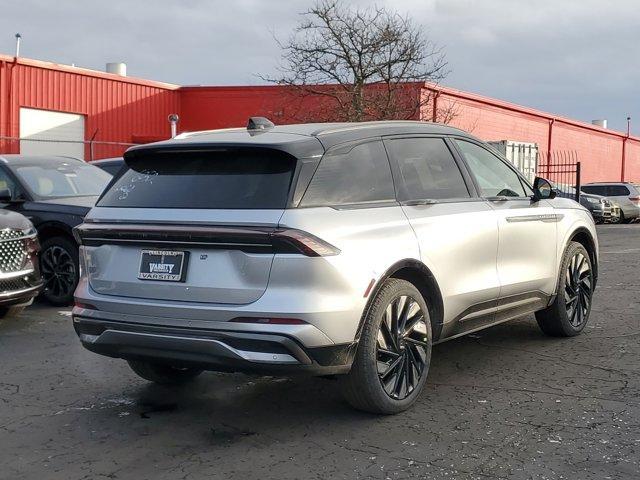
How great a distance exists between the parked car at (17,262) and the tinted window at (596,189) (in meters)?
25.6

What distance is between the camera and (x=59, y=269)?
8984mm

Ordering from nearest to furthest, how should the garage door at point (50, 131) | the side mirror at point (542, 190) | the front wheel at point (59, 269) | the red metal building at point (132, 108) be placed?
the side mirror at point (542, 190), the front wheel at point (59, 269), the garage door at point (50, 131), the red metal building at point (132, 108)

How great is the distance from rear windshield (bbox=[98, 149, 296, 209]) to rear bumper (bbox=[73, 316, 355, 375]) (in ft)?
2.32

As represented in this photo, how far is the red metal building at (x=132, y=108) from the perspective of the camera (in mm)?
24562

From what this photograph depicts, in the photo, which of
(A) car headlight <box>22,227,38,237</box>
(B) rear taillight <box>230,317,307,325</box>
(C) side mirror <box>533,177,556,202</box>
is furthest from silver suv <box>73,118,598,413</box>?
(A) car headlight <box>22,227,38,237</box>

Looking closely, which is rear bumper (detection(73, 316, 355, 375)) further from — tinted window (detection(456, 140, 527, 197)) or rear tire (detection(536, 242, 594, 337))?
rear tire (detection(536, 242, 594, 337))

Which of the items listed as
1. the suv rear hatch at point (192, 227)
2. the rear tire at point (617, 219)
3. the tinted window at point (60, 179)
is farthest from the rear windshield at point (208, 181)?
the rear tire at point (617, 219)

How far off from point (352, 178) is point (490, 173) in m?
1.78

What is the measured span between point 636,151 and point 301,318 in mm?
52121

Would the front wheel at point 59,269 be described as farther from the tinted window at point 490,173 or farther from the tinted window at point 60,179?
the tinted window at point 490,173

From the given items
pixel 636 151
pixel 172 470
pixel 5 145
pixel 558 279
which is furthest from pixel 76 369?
pixel 636 151

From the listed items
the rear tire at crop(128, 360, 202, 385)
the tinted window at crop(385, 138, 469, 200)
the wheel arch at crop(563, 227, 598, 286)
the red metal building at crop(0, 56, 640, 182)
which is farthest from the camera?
the red metal building at crop(0, 56, 640, 182)

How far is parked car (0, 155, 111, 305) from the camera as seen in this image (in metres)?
8.95

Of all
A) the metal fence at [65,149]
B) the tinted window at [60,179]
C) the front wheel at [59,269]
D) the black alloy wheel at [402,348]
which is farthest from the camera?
the metal fence at [65,149]
